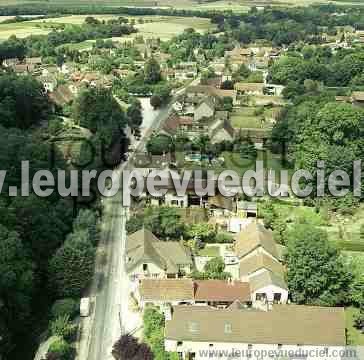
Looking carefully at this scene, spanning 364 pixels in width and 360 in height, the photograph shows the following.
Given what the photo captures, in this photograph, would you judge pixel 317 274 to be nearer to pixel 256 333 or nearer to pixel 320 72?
pixel 256 333

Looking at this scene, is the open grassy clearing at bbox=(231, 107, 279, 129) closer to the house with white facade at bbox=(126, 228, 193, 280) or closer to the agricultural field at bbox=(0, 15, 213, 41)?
the house with white facade at bbox=(126, 228, 193, 280)

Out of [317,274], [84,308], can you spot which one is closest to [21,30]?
[84,308]

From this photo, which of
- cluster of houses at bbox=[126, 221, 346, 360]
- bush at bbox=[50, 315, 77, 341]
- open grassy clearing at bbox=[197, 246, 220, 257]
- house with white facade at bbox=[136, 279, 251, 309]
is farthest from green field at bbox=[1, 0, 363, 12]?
bush at bbox=[50, 315, 77, 341]

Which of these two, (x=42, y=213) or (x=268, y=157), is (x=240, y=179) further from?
(x=42, y=213)

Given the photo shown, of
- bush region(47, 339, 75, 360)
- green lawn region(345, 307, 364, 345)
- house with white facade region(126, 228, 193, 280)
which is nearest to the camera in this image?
bush region(47, 339, 75, 360)

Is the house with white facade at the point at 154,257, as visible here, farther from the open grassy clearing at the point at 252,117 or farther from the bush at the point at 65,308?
the open grassy clearing at the point at 252,117
